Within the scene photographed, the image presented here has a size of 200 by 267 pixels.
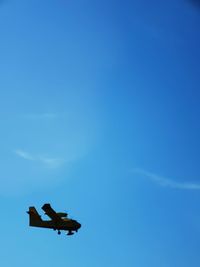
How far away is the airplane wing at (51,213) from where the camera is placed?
52.9m

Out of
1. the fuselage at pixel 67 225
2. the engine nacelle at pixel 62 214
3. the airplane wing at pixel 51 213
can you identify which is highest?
the engine nacelle at pixel 62 214

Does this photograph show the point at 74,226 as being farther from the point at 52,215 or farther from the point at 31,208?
the point at 31,208

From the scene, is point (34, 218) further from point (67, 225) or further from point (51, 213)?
point (67, 225)

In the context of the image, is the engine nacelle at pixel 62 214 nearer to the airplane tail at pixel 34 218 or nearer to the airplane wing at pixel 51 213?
the airplane wing at pixel 51 213

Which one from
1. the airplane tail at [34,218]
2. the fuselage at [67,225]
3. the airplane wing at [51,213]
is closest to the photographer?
the airplane wing at [51,213]

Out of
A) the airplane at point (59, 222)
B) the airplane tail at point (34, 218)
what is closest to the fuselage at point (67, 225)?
the airplane at point (59, 222)

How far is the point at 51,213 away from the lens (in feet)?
179

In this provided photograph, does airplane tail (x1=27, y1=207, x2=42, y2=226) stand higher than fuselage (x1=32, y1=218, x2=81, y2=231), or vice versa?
airplane tail (x1=27, y1=207, x2=42, y2=226)

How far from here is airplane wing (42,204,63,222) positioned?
5294 cm

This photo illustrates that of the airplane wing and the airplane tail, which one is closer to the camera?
the airplane wing

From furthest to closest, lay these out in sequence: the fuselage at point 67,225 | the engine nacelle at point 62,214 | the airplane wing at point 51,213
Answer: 1. the engine nacelle at point 62,214
2. the fuselage at point 67,225
3. the airplane wing at point 51,213

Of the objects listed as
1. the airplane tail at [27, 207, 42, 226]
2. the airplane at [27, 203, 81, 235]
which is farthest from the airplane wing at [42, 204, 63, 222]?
the airplane tail at [27, 207, 42, 226]

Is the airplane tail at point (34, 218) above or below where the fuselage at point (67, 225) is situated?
above

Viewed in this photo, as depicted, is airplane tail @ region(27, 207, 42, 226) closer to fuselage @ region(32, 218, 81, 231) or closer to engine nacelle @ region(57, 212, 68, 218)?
fuselage @ region(32, 218, 81, 231)
